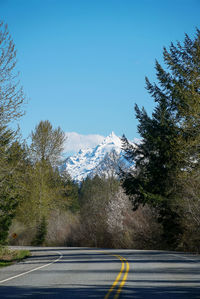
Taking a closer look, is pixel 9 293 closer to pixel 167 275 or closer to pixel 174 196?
pixel 167 275

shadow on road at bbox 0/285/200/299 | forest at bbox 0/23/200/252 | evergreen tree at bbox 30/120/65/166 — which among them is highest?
evergreen tree at bbox 30/120/65/166

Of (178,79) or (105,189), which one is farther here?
(105,189)

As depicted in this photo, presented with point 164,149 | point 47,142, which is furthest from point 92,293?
point 47,142

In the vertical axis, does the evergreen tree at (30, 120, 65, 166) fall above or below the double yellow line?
above

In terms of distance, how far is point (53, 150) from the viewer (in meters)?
48.1

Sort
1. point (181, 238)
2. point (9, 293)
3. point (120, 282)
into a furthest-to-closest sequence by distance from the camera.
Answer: point (181, 238) < point (120, 282) < point (9, 293)

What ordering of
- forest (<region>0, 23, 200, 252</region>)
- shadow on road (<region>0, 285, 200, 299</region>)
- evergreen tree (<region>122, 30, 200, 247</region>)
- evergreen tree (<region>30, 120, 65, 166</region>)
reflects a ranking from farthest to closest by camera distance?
evergreen tree (<region>30, 120, 65, 166</region>) < evergreen tree (<region>122, 30, 200, 247</region>) < forest (<region>0, 23, 200, 252</region>) < shadow on road (<region>0, 285, 200, 299</region>)

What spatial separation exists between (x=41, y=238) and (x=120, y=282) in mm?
38027

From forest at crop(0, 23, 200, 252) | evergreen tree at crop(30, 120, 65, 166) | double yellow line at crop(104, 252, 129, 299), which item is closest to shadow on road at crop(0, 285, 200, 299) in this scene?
double yellow line at crop(104, 252, 129, 299)

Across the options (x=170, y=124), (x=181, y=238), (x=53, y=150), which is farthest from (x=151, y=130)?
(x=53, y=150)

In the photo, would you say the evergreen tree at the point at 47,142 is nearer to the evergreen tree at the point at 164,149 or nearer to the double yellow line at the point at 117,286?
the evergreen tree at the point at 164,149

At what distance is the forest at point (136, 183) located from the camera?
22172mm

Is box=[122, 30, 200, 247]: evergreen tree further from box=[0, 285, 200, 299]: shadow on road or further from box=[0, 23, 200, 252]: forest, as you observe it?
box=[0, 285, 200, 299]: shadow on road

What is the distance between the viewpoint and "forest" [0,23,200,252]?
22172 mm
